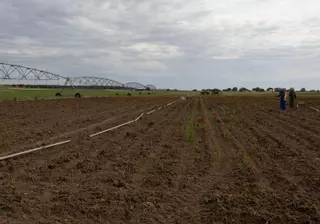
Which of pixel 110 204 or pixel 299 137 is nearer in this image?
pixel 110 204

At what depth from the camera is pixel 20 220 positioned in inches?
203

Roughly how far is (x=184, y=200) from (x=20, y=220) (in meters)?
2.46

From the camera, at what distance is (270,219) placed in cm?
534

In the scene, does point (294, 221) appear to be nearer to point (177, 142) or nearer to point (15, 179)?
point (15, 179)

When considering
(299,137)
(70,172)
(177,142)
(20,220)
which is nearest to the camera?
(20,220)

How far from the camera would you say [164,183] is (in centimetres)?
724

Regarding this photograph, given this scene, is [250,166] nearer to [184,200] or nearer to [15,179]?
[184,200]

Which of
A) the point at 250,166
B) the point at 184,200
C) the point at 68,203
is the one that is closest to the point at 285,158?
the point at 250,166

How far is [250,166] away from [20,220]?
16.8ft

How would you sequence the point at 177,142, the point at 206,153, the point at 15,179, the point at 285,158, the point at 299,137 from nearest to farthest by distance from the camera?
the point at 15,179 → the point at 285,158 → the point at 206,153 → the point at 177,142 → the point at 299,137

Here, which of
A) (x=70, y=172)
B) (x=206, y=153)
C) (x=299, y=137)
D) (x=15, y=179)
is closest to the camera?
(x=15, y=179)

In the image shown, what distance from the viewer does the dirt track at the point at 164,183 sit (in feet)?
18.1

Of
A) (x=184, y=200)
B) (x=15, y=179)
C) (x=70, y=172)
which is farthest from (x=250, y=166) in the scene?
(x=15, y=179)

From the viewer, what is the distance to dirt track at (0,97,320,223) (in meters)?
5.52
